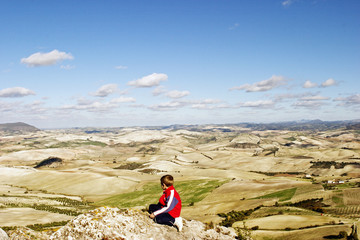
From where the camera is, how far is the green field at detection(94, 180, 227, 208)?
251 feet

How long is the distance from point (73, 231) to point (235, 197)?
201ft

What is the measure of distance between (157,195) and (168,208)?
247 feet

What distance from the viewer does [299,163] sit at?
166250mm

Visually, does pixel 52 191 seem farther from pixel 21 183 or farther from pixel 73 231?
pixel 73 231

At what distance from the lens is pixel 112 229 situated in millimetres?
10742

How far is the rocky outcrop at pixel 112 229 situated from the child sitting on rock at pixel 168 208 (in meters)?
0.28

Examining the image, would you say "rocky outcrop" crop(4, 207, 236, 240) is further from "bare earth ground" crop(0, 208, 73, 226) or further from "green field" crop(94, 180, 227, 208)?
"green field" crop(94, 180, 227, 208)

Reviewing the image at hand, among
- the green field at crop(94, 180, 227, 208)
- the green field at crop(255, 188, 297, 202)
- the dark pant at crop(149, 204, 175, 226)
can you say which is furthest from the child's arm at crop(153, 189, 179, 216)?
the green field at crop(94, 180, 227, 208)

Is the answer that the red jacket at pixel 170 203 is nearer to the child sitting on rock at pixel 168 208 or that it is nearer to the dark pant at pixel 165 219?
the child sitting on rock at pixel 168 208

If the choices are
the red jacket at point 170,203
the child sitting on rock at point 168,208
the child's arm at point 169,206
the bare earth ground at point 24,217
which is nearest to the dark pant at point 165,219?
the child sitting on rock at point 168,208

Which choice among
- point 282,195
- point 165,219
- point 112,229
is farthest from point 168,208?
point 282,195

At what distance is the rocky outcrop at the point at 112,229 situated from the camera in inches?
418

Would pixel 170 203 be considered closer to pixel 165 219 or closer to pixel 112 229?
pixel 165 219

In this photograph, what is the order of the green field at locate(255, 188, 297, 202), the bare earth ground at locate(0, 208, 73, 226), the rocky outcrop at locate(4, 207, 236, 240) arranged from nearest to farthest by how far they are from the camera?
1. the rocky outcrop at locate(4, 207, 236, 240)
2. the bare earth ground at locate(0, 208, 73, 226)
3. the green field at locate(255, 188, 297, 202)
